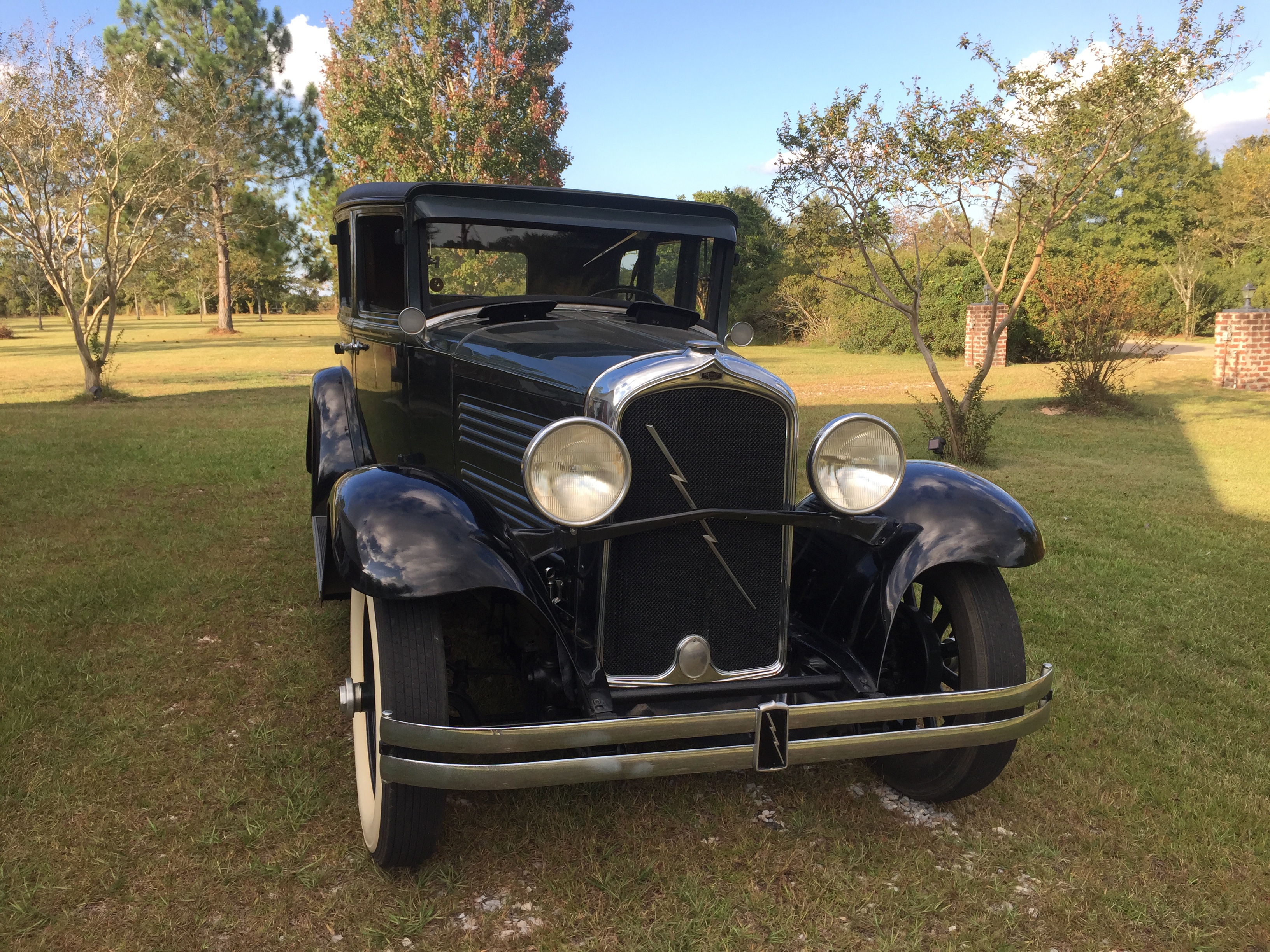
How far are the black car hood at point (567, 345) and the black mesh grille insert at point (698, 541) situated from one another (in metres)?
0.26

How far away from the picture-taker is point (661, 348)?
2.61 meters

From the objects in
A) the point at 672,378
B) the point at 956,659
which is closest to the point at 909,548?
the point at 956,659

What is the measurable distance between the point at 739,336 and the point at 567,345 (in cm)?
103

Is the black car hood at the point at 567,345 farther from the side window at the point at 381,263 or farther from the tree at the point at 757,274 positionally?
the tree at the point at 757,274

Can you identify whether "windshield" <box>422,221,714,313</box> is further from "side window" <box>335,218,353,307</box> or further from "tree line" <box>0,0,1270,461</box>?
"tree line" <box>0,0,1270,461</box>

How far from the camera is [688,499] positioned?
2352 millimetres

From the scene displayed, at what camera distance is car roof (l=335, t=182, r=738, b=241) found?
320 centimetres

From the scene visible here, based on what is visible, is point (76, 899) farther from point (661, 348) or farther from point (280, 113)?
point (280, 113)

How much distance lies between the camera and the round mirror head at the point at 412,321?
122 inches

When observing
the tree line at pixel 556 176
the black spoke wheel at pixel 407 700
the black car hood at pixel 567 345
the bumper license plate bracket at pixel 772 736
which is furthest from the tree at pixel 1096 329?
the black spoke wheel at pixel 407 700

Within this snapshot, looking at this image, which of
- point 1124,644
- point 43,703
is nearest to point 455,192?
point 43,703

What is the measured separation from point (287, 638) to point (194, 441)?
606cm

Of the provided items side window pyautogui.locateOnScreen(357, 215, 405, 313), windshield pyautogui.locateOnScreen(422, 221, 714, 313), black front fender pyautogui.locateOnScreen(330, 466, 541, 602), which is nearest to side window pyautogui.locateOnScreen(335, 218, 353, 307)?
side window pyautogui.locateOnScreen(357, 215, 405, 313)

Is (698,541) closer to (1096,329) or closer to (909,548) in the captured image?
(909,548)
